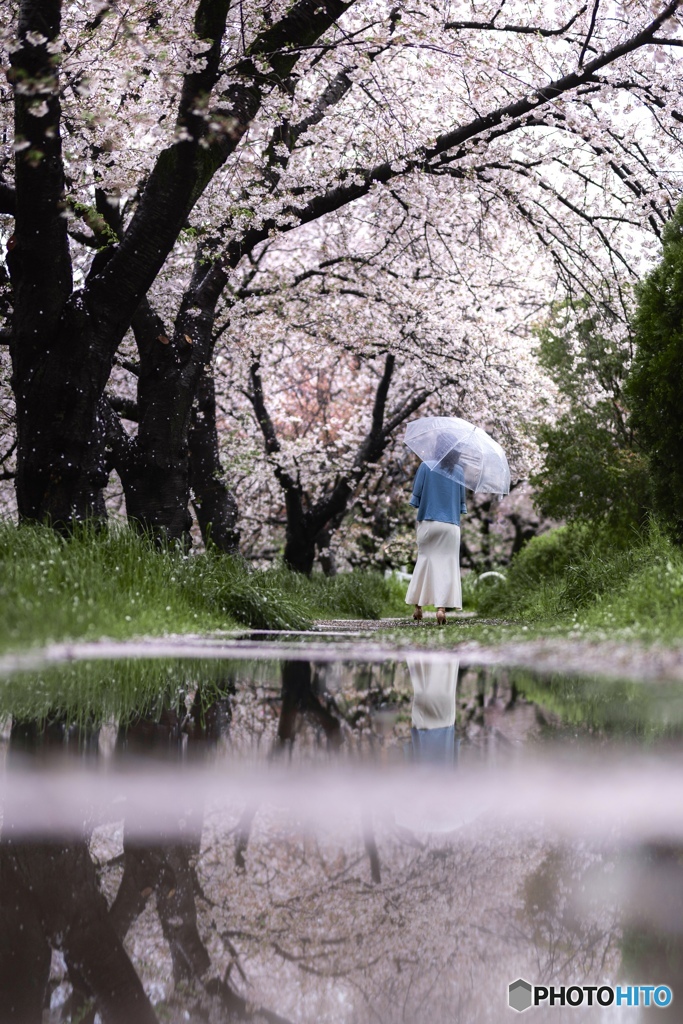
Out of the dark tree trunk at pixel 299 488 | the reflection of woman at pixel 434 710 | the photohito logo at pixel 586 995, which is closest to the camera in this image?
the photohito logo at pixel 586 995

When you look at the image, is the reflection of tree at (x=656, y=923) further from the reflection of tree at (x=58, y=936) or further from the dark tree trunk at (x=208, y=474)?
the dark tree trunk at (x=208, y=474)

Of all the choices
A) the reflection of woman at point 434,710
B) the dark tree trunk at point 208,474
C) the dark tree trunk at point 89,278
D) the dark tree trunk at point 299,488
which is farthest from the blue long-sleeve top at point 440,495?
the dark tree trunk at point 299,488

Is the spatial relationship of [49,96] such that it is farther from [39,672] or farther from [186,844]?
[186,844]

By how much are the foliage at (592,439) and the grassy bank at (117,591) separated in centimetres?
542

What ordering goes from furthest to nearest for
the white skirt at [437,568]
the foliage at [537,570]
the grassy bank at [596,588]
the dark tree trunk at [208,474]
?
the foliage at [537,570]
the dark tree trunk at [208,474]
the white skirt at [437,568]
the grassy bank at [596,588]

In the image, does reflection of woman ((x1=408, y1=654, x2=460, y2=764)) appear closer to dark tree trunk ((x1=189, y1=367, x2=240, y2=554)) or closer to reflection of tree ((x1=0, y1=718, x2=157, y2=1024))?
reflection of tree ((x1=0, y1=718, x2=157, y2=1024))

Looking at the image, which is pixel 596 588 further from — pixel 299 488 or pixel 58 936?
pixel 299 488

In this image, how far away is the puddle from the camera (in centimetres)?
135

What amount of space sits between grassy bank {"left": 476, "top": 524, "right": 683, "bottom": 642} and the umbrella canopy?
1.48 m

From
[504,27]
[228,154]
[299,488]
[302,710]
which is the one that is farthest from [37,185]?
[299,488]

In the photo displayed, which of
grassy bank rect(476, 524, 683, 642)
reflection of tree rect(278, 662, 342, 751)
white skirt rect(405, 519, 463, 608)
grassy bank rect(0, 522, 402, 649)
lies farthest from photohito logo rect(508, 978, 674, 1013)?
white skirt rect(405, 519, 463, 608)

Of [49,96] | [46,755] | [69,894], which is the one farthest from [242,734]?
[49,96]

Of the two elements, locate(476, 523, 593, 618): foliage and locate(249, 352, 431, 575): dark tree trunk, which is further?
locate(249, 352, 431, 575): dark tree trunk

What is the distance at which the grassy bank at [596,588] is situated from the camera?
5422 mm
